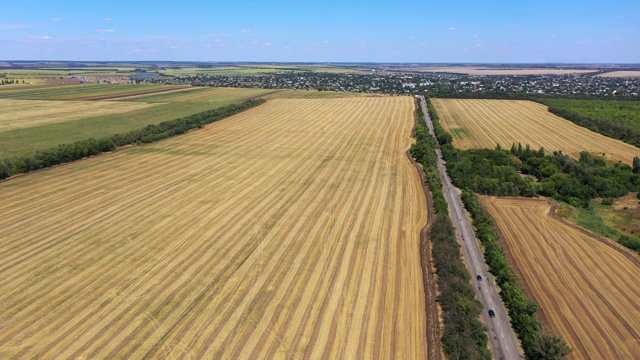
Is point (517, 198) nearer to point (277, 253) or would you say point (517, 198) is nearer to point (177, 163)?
point (277, 253)

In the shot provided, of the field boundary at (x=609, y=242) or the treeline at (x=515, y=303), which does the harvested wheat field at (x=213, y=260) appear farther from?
the field boundary at (x=609, y=242)

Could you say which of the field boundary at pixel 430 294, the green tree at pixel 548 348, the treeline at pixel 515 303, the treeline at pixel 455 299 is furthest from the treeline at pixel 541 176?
the green tree at pixel 548 348

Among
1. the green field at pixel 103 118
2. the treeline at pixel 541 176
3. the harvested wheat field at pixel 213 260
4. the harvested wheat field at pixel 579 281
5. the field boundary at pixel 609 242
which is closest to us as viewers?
the harvested wheat field at pixel 213 260

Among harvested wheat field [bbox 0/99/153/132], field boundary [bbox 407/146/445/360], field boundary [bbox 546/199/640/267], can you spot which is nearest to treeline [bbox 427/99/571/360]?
field boundary [bbox 407/146/445/360]

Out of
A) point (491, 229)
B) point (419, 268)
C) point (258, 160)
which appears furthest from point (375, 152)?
point (419, 268)

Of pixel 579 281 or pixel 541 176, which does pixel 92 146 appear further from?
pixel 541 176

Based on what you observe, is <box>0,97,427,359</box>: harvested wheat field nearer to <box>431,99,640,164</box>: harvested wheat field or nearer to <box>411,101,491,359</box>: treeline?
<box>411,101,491,359</box>: treeline

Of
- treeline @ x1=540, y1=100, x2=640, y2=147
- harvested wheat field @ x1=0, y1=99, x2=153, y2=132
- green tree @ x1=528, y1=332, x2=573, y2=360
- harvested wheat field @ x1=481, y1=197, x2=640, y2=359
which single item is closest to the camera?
green tree @ x1=528, y1=332, x2=573, y2=360
